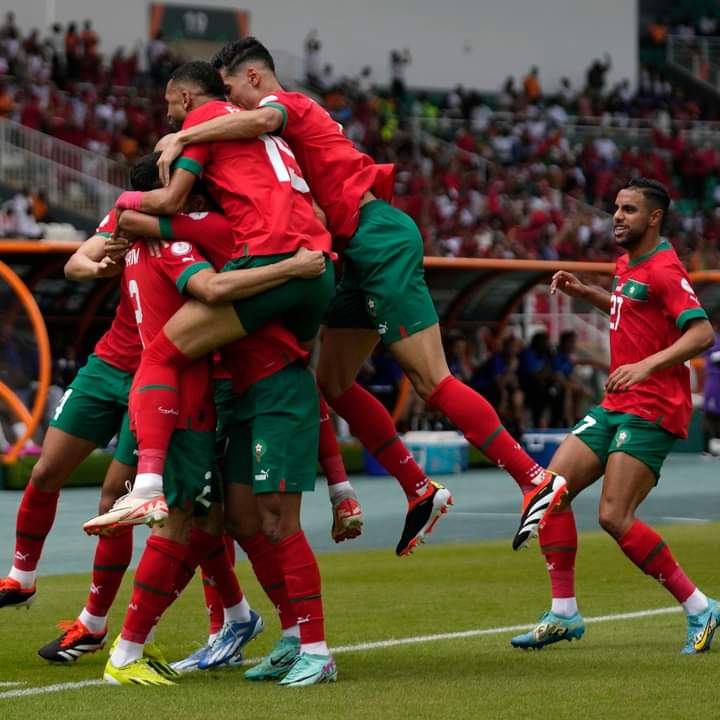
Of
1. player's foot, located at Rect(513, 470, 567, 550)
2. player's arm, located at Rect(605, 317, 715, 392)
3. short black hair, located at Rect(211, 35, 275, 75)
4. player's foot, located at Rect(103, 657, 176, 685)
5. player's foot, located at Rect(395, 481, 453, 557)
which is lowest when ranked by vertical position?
player's foot, located at Rect(103, 657, 176, 685)

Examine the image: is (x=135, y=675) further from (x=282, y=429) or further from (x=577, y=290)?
(x=577, y=290)

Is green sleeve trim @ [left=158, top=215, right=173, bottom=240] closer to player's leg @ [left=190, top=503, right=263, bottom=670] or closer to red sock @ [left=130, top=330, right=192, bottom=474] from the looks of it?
red sock @ [left=130, top=330, right=192, bottom=474]

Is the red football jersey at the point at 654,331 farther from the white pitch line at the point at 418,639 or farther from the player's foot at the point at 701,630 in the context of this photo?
the white pitch line at the point at 418,639

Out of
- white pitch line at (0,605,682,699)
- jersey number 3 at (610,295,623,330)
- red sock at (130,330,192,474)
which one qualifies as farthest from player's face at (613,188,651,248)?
red sock at (130,330,192,474)

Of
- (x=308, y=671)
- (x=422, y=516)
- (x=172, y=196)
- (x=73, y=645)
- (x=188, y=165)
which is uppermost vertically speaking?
(x=188, y=165)

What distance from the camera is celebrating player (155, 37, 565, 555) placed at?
7195mm

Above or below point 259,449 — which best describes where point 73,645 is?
below

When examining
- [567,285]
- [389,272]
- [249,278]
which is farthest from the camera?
[567,285]

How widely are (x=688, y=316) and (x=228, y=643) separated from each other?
2.52m

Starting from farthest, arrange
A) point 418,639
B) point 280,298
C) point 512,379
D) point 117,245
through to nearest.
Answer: point 512,379 < point 418,639 < point 117,245 < point 280,298

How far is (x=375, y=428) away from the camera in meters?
7.66

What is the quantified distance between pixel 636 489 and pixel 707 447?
16.9 meters

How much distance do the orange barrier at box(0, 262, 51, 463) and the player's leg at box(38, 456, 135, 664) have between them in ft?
33.6

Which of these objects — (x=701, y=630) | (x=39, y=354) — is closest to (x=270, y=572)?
(x=701, y=630)
